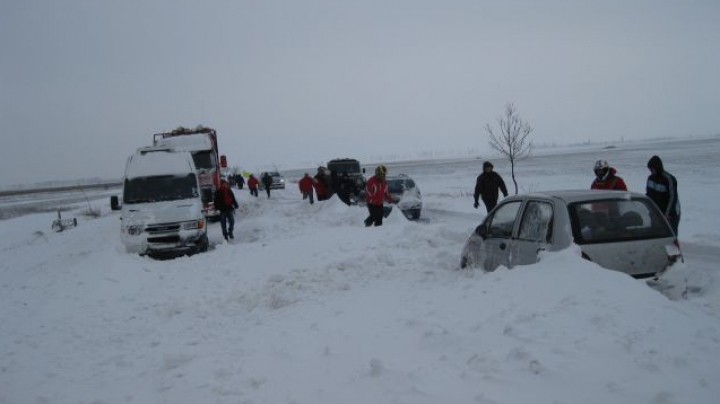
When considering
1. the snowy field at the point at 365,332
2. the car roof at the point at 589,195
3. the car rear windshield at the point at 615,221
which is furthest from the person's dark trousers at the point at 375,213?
the car rear windshield at the point at 615,221

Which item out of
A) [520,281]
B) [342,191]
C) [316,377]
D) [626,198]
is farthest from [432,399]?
[342,191]

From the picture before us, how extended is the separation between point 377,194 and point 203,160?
1006 centimetres

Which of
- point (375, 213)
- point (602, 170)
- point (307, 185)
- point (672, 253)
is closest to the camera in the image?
→ point (672, 253)

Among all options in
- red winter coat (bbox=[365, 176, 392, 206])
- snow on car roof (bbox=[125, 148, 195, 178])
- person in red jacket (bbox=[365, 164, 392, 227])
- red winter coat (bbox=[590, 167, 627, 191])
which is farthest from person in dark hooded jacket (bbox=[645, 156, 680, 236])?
snow on car roof (bbox=[125, 148, 195, 178])

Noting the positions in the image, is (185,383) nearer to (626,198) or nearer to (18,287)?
(626,198)

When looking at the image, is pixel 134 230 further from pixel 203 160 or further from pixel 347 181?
pixel 347 181

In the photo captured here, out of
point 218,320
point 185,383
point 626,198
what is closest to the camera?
point 185,383

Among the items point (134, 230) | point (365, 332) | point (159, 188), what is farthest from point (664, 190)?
point (159, 188)

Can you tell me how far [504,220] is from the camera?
7.05 meters

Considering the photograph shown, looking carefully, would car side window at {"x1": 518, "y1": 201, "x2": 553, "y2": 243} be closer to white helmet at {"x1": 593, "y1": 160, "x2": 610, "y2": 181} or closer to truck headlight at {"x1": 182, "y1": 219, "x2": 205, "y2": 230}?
white helmet at {"x1": 593, "y1": 160, "x2": 610, "y2": 181}

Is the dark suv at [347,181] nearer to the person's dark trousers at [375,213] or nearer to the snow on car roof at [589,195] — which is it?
the person's dark trousers at [375,213]

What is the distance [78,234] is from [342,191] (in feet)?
34.7

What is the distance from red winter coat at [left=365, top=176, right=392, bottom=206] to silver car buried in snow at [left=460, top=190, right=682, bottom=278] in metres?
6.00

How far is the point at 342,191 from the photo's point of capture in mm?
20594
